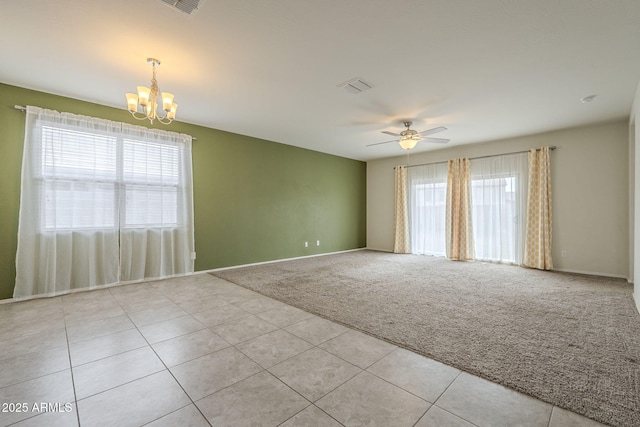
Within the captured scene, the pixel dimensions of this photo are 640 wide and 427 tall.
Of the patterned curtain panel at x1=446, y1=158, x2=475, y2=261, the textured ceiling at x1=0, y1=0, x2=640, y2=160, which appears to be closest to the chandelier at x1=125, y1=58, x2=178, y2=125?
the textured ceiling at x1=0, y1=0, x2=640, y2=160

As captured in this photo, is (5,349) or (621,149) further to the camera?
(621,149)

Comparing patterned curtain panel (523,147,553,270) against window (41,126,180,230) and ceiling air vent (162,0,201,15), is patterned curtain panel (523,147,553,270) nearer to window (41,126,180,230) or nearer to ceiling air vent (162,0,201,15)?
ceiling air vent (162,0,201,15)

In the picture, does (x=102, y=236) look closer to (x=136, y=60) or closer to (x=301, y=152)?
(x=136, y=60)

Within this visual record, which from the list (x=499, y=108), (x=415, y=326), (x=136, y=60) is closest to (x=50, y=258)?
(x=136, y=60)

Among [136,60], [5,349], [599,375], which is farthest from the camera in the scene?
[136,60]

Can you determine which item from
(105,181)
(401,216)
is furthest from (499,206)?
(105,181)

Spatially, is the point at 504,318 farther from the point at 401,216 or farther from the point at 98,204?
the point at 98,204

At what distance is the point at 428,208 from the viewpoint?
6.67 m

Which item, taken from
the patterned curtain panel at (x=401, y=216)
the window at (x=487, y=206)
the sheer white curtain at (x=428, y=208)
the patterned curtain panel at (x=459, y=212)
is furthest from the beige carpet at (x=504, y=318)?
the patterned curtain panel at (x=401, y=216)

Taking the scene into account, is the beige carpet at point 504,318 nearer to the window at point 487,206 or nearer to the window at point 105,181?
the window at point 487,206

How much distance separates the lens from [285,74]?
2.97 meters

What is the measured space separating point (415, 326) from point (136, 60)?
3.86m

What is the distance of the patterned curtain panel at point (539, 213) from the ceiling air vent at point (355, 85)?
405 cm

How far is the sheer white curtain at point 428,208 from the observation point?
6.47 metres
